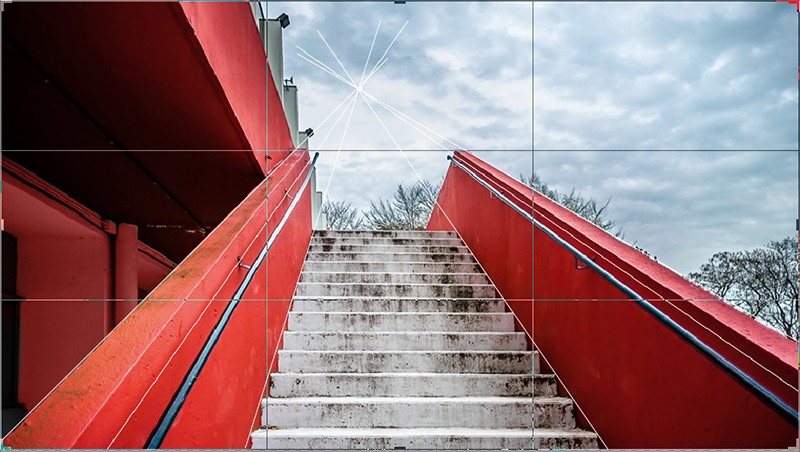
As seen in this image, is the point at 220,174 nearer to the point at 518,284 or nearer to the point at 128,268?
the point at 128,268

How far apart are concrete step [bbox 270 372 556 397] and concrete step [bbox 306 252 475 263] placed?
196cm

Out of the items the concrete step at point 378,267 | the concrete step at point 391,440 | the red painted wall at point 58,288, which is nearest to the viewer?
the concrete step at point 391,440

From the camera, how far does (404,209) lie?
1048 centimetres

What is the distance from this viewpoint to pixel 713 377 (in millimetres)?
1884

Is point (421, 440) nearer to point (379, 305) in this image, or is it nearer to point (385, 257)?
point (379, 305)

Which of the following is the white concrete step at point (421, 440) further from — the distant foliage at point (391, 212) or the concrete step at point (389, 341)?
the distant foliage at point (391, 212)

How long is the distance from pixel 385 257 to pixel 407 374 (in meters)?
1.98

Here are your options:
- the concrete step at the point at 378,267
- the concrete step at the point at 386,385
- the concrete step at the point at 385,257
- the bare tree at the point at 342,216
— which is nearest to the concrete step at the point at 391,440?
the concrete step at the point at 386,385

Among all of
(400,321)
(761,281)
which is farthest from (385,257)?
(761,281)

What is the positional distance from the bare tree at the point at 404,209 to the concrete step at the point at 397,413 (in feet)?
21.4

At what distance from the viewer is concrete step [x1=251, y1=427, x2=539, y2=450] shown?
2613mm

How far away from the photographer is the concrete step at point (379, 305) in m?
3.90

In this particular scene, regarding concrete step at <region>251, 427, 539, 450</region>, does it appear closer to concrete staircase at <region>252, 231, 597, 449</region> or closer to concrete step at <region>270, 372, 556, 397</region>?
concrete staircase at <region>252, 231, 597, 449</region>

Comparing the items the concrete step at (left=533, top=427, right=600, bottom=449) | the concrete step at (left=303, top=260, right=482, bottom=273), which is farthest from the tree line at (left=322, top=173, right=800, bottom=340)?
the concrete step at (left=303, top=260, right=482, bottom=273)
